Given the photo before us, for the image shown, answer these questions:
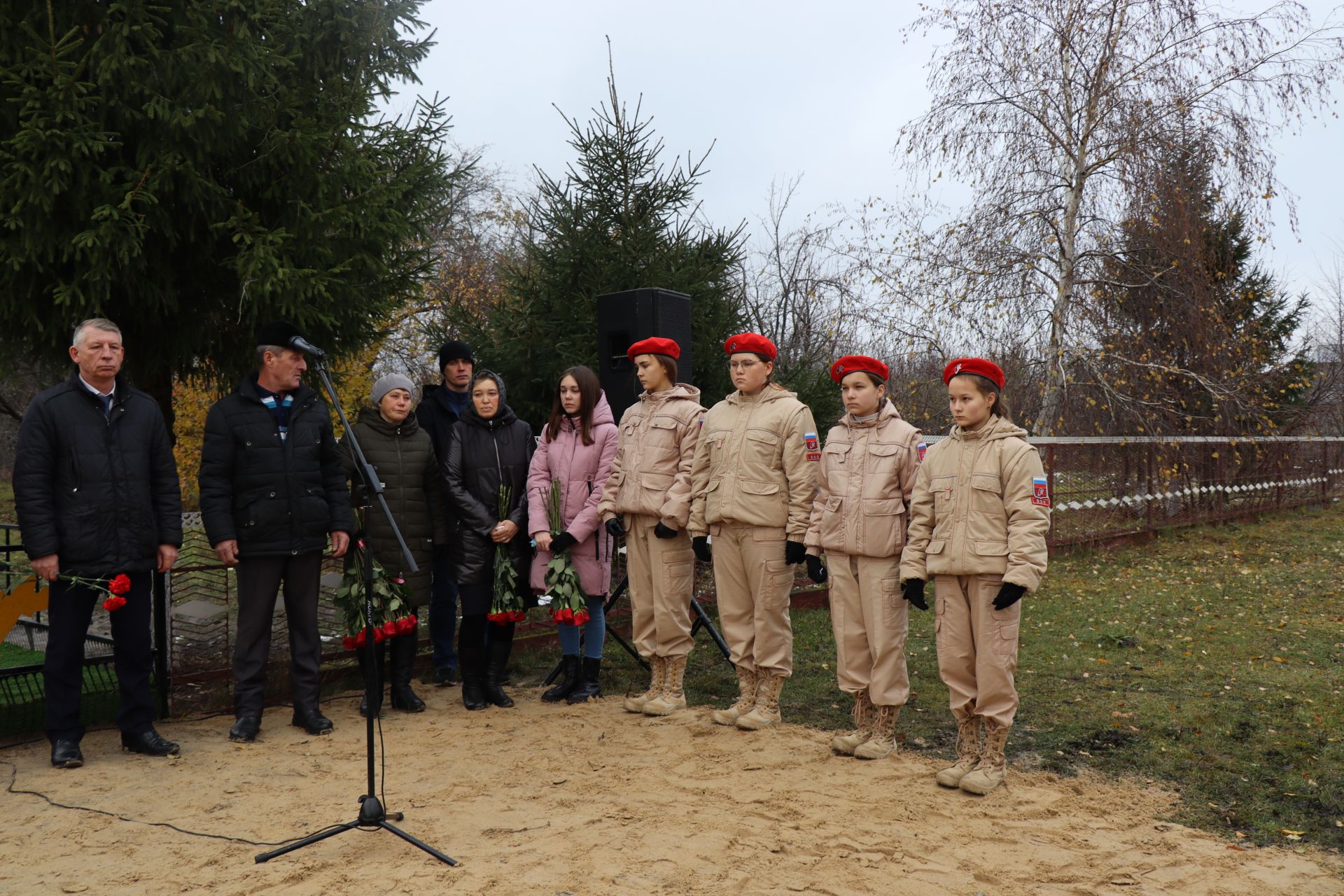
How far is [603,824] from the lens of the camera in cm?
385

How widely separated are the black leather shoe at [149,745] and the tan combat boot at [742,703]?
2.78 metres

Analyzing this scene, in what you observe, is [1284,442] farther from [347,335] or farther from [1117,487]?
[347,335]

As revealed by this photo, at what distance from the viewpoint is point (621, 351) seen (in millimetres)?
6617

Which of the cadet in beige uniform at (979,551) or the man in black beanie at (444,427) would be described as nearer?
the cadet in beige uniform at (979,551)

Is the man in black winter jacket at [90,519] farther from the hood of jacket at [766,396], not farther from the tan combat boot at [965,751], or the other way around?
the tan combat boot at [965,751]

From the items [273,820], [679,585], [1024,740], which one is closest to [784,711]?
[679,585]

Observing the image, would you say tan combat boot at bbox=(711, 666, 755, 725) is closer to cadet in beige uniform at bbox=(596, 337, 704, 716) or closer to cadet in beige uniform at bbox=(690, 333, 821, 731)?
cadet in beige uniform at bbox=(690, 333, 821, 731)

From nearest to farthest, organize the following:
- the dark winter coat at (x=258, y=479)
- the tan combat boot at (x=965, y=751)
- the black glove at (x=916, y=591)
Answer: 1. the tan combat boot at (x=965, y=751)
2. the black glove at (x=916, y=591)
3. the dark winter coat at (x=258, y=479)

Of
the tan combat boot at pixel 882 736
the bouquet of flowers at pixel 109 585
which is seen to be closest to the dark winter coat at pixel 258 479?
the bouquet of flowers at pixel 109 585

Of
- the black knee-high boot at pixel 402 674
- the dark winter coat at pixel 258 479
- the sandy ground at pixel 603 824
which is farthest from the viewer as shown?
the black knee-high boot at pixel 402 674

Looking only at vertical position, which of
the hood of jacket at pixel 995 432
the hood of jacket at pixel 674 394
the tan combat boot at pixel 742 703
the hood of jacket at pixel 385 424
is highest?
the hood of jacket at pixel 674 394

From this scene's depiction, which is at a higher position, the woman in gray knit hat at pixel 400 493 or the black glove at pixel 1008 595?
the woman in gray knit hat at pixel 400 493

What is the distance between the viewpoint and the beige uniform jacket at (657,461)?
5434mm

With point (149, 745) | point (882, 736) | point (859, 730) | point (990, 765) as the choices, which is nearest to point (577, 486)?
point (859, 730)
